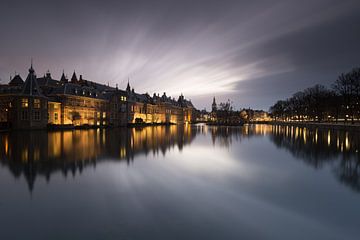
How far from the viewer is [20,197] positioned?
Result: 359 inches

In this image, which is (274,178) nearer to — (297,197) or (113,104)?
(297,197)

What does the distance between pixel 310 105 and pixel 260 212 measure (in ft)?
324

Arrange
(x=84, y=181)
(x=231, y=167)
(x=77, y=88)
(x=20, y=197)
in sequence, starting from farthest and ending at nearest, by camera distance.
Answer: (x=77, y=88), (x=231, y=167), (x=84, y=181), (x=20, y=197)

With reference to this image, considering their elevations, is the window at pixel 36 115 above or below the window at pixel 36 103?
below

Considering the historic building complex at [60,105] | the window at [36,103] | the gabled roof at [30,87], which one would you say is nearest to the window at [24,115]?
the historic building complex at [60,105]

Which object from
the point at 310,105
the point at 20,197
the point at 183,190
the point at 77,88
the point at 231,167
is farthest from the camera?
the point at 310,105

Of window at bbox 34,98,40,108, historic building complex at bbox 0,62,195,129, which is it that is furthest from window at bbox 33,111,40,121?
window at bbox 34,98,40,108

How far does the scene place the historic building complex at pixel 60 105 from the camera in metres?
51.8

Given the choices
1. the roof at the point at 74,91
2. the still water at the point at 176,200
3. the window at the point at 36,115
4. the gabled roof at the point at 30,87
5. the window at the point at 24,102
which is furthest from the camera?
the roof at the point at 74,91

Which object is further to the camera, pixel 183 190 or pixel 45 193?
pixel 183 190

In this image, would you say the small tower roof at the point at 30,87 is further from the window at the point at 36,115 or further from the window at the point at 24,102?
the window at the point at 36,115

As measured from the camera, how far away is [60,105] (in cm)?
6238

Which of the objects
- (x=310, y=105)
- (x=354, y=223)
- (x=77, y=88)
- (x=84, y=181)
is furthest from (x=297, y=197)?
(x=310, y=105)

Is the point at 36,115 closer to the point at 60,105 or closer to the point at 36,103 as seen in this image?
the point at 36,103
